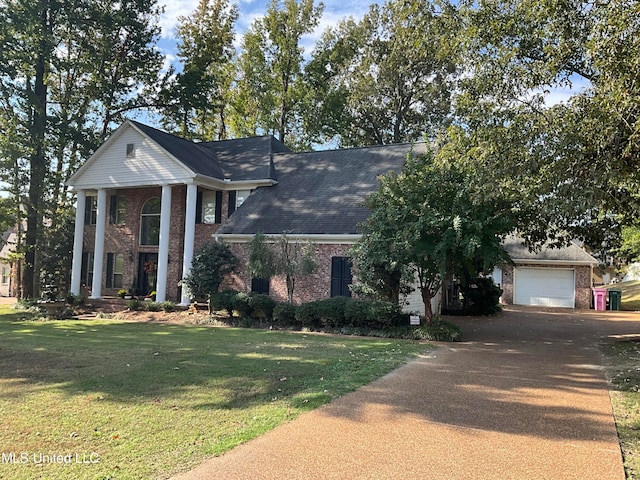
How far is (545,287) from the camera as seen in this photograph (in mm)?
28312

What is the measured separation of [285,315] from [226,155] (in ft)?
37.8

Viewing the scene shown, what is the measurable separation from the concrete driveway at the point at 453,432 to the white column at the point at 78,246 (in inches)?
746

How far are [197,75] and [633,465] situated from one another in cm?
2899

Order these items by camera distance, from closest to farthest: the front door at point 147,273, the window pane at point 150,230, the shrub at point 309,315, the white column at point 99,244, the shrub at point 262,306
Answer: the shrub at point 309,315, the shrub at point 262,306, the white column at point 99,244, the front door at point 147,273, the window pane at point 150,230

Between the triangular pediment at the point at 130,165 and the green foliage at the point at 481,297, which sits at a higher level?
the triangular pediment at the point at 130,165

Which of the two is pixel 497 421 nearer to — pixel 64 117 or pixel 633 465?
pixel 633 465

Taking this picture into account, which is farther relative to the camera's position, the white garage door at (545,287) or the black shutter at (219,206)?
the white garage door at (545,287)

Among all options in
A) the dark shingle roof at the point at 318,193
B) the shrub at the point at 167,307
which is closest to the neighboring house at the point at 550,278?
the dark shingle roof at the point at 318,193

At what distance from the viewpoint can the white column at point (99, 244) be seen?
75.3 feet

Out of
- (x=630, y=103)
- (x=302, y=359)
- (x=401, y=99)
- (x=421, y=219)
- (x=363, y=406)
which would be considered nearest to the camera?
(x=363, y=406)

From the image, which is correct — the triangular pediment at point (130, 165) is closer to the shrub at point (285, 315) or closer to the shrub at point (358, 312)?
the shrub at point (285, 315)

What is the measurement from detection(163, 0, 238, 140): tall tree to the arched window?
778 centimetres

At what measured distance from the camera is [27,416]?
5.99 metres

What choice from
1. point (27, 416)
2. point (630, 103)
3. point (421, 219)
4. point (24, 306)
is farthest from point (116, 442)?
point (24, 306)
